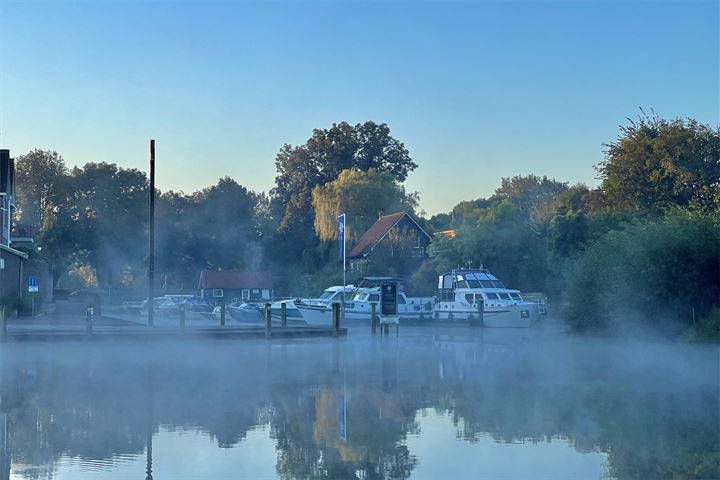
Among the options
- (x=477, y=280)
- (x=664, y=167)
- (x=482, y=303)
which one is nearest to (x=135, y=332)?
(x=482, y=303)

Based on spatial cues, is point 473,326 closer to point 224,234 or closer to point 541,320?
point 541,320

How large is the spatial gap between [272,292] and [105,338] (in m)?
50.0

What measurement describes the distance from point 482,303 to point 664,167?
38.4 ft

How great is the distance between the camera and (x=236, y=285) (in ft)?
273

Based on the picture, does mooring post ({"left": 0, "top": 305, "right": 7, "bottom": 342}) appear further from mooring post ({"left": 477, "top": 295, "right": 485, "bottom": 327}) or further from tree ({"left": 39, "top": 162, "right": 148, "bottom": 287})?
tree ({"left": 39, "top": 162, "right": 148, "bottom": 287})

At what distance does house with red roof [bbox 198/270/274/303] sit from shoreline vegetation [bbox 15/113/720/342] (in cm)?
162

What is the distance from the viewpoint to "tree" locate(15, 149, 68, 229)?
8475cm

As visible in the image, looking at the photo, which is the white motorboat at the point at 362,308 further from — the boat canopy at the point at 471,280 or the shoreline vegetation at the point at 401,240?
the shoreline vegetation at the point at 401,240

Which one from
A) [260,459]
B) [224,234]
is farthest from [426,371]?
[224,234]

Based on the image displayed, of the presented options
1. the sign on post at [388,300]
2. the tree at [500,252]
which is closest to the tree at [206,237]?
the tree at [500,252]

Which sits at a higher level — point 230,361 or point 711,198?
point 711,198

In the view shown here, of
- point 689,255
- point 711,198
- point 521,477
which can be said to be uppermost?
point 711,198

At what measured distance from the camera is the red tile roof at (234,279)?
273ft

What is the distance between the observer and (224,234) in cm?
9194
